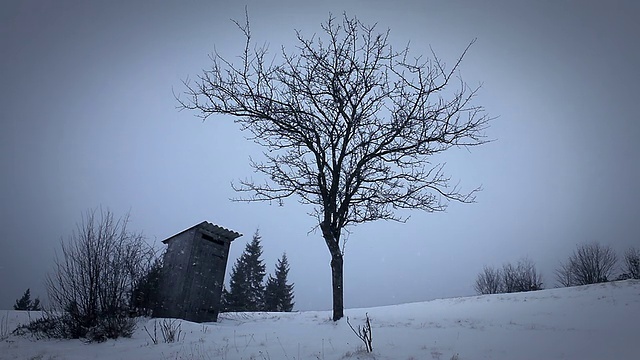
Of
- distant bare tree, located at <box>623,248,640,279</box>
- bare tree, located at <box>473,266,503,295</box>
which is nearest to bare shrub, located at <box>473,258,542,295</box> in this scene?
bare tree, located at <box>473,266,503,295</box>

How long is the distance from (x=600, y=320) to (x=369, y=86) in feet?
29.8

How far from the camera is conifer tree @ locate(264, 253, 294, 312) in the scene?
3475 cm

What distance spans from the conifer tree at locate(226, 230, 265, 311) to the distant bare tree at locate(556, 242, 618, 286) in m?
39.6

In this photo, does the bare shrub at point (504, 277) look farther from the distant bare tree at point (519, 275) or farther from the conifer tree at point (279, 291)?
the conifer tree at point (279, 291)

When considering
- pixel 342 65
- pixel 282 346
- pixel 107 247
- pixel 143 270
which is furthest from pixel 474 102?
pixel 143 270

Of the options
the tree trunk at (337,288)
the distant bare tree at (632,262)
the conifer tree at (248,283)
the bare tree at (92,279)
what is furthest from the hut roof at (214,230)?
the distant bare tree at (632,262)

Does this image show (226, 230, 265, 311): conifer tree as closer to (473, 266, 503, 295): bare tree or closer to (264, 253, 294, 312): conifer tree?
(264, 253, 294, 312): conifer tree

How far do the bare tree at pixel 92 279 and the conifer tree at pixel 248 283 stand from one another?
26.3m

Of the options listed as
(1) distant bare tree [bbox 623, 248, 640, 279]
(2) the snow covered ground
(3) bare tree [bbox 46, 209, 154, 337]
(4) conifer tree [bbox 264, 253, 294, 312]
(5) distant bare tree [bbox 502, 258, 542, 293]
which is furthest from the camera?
(5) distant bare tree [bbox 502, 258, 542, 293]

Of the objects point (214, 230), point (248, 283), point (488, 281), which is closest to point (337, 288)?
point (214, 230)

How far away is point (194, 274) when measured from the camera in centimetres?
1161

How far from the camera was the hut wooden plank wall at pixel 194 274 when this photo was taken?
11.0 meters

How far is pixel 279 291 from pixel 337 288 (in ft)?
95.1

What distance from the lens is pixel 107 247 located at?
824cm
